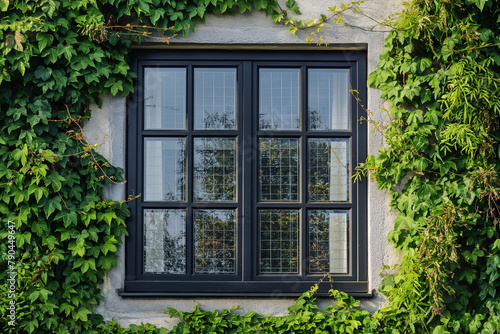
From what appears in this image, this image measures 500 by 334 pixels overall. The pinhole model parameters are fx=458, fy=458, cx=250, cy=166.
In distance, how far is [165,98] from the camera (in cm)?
395

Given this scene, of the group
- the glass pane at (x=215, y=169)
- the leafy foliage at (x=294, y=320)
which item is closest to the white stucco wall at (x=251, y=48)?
the leafy foliage at (x=294, y=320)

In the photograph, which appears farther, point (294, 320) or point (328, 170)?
point (328, 170)

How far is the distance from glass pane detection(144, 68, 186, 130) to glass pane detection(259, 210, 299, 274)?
1100mm

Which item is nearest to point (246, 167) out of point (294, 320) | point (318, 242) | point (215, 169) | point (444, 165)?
point (215, 169)

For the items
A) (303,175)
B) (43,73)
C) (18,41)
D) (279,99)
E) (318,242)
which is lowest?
(318,242)

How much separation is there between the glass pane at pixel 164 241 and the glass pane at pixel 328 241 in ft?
3.59

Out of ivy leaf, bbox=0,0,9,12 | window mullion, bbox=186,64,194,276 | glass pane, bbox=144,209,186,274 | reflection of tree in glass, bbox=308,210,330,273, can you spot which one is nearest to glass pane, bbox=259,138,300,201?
reflection of tree in glass, bbox=308,210,330,273

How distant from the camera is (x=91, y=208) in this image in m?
3.67

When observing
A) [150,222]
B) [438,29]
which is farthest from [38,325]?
[438,29]

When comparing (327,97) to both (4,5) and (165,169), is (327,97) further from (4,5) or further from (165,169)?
(4,5)

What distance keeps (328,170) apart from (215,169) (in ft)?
3.17

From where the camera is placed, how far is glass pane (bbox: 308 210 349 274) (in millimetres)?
3877

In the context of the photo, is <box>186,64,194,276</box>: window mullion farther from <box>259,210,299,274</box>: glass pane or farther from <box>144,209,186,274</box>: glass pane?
<box>259,210,299,274</box>: glass pane

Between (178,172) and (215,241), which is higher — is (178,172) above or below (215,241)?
above
